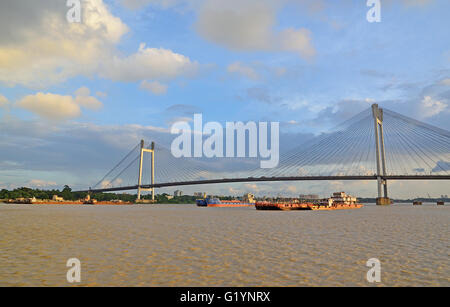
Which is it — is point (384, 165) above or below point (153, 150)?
below

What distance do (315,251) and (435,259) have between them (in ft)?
16.1

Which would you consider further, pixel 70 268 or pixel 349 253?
pixel 349 253

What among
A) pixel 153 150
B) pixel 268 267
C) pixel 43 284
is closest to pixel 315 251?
pixel 268 267

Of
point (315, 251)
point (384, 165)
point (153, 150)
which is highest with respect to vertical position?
point (153, 150)
